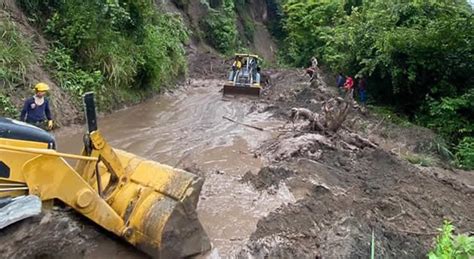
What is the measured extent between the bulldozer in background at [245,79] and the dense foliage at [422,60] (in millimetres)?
4003

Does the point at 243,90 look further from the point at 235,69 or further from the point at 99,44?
the point at 99,44

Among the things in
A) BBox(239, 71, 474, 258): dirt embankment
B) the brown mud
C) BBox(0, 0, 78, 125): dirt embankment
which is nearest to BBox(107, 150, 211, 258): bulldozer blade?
the brown mud

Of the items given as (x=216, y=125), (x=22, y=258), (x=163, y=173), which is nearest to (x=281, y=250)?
(x=163, y=173)

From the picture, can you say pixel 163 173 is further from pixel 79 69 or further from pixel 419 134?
pixel 419 134

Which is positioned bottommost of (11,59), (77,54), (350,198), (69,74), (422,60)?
(350,198)

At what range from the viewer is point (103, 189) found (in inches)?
214

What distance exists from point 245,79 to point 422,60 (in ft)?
23.6

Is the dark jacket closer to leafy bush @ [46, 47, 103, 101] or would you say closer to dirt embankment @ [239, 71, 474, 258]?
dirt embankment @ [239, 71, 474, 258]

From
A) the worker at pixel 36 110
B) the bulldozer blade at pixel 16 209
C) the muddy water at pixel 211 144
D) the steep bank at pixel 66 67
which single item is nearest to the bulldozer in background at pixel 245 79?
the muddy water at pixel 211 144

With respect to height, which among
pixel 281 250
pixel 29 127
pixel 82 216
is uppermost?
pixel 29 127

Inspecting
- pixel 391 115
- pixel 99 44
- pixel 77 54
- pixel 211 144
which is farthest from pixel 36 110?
pixel 391 115

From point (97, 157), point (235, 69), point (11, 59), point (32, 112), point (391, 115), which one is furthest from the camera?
point (235, 69)

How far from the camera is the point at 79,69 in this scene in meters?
13.4

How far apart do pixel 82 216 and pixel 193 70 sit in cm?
2365
